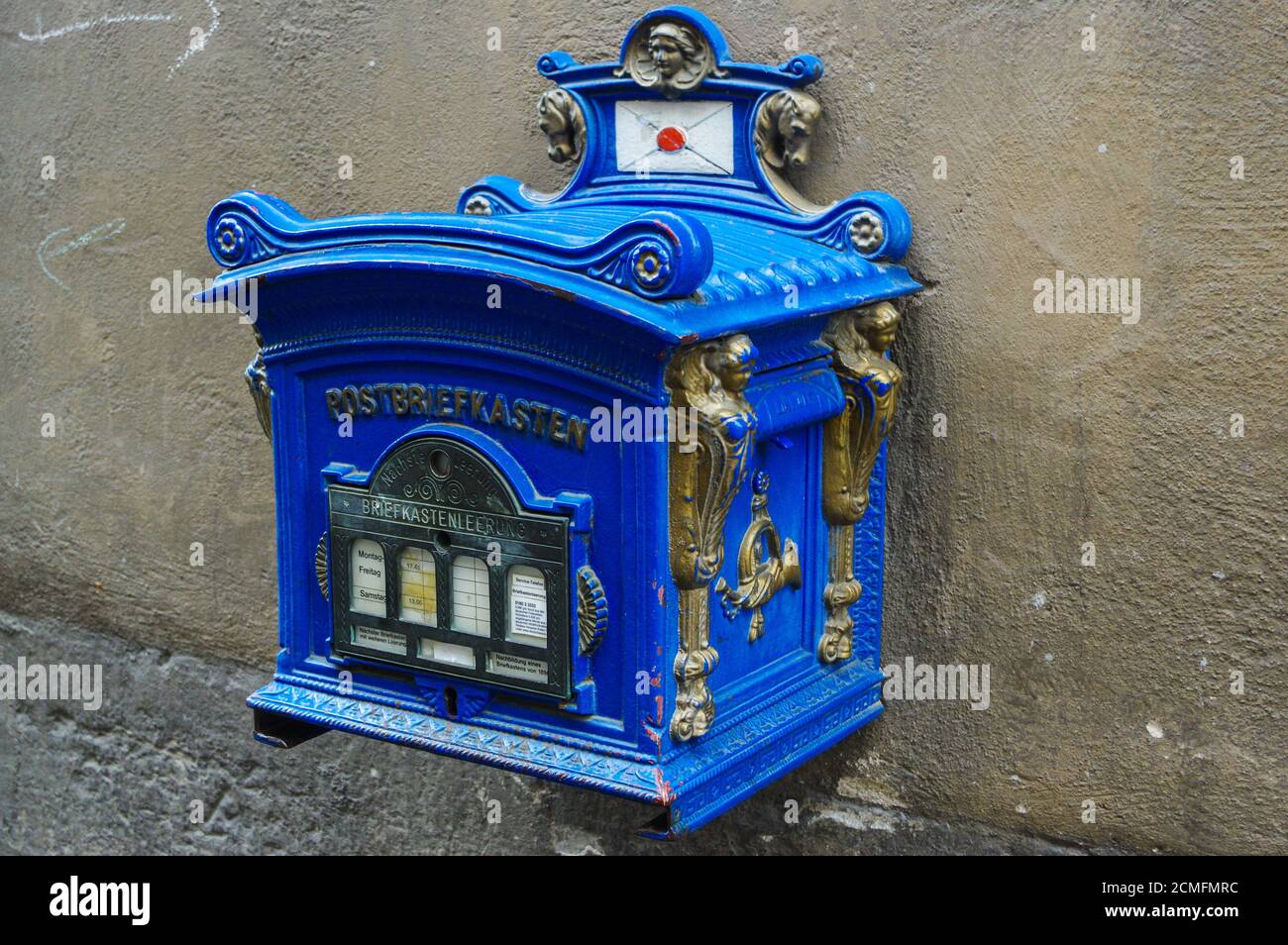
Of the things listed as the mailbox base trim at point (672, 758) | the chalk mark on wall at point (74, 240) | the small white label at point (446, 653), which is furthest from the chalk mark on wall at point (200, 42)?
the small white label at point (446, 653)

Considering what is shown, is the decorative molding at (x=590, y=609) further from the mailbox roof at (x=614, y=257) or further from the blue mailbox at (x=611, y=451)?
the mailbox roof at (x=614, y=257)

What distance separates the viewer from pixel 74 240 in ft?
13.9

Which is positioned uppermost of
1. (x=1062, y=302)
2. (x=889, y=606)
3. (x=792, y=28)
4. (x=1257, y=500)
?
(x=792, y=28)

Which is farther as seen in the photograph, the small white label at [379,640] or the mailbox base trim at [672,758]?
the small white label at [379,640]

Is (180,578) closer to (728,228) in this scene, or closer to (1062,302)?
(728,228)

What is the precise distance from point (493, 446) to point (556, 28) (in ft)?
3.85

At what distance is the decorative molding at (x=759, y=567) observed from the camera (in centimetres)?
278

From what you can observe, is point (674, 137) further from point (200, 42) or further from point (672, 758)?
point (200, 42)

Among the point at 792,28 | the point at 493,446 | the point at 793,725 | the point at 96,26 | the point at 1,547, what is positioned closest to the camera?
the point at 493,446

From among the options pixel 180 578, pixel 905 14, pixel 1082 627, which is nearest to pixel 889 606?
pixel 1082 627

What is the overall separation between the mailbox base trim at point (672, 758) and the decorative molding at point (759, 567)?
0.19 meters

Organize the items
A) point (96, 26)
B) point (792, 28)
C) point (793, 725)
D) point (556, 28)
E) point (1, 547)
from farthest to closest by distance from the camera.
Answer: point (1, 547), point (96, 26), point (556, 28), point (792, 28), point (793, 725)

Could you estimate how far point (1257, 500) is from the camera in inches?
109

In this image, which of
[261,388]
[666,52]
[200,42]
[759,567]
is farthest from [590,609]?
[200,42]
